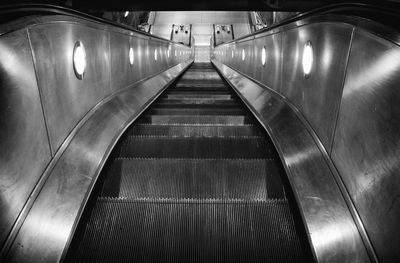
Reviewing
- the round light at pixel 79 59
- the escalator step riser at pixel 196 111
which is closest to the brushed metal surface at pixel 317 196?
the round light at pixel 79 59

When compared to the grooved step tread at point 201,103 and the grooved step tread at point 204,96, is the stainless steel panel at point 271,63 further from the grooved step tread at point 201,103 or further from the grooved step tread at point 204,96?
the grooved step tread at point 204,96

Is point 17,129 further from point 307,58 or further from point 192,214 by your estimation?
point 307,58

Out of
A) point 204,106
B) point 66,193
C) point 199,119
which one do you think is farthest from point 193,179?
point 204,106

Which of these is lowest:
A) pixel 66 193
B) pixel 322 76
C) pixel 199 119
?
pixel 199 119

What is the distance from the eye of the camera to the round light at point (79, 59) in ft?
7.48

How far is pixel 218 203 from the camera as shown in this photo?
73.3 inches

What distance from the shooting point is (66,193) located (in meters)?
1.72

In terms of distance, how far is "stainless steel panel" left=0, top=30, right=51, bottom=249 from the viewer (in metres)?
1.31

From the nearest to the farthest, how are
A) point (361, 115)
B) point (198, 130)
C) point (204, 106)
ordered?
point (361, 115)
point (198, 130)
point (204, 106)

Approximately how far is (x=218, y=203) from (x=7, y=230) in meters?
0.98

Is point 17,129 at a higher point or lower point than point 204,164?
higher

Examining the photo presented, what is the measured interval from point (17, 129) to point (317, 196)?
4.48ft

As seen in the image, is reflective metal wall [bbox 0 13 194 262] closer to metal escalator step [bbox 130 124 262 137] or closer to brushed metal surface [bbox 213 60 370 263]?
metal escalator step [bbox 130 124 262 137]

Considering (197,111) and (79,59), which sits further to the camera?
(197,111)
